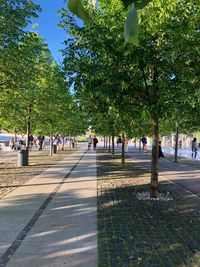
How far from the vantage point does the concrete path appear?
5.12 meters

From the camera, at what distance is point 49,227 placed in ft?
22.0

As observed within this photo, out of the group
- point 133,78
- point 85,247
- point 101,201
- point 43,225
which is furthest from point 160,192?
point 85,247

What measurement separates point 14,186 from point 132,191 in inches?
135

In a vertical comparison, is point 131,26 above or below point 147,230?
above

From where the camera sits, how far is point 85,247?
5609 millimetres

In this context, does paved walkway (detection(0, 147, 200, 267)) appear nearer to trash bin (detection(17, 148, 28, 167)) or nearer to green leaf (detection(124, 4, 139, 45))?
green leaf (detection(124, 4, 139, 45))

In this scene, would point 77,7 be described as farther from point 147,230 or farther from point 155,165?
point 155,165

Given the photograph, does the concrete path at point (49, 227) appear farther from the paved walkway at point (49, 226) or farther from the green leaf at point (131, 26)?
the green leaf at point (131, 26)

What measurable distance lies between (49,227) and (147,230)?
5.25 feet

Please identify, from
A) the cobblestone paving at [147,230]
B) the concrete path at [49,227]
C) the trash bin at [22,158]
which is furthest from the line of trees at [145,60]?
the trash bin at [22,158]

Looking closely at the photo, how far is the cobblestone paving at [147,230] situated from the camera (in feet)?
17.0

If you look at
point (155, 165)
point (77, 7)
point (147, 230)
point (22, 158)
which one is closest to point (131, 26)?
point (77, 7)

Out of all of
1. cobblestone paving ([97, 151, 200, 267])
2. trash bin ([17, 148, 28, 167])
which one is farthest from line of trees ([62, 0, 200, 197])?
trash bin ([17, 148, 28, 167])

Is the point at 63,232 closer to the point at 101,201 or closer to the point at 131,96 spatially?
the point at 101,201
